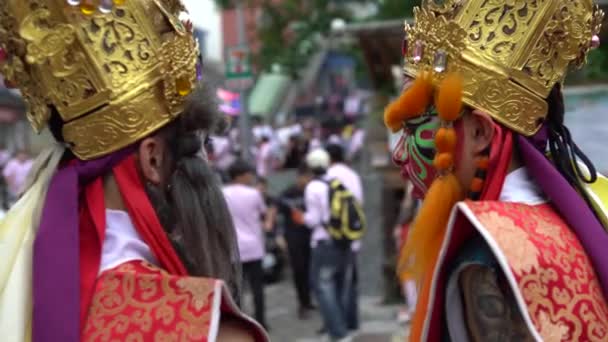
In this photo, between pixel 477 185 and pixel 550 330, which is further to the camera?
pixel 477 185

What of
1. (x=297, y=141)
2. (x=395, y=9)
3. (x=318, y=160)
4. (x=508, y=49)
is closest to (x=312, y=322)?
(x=318, y=160)

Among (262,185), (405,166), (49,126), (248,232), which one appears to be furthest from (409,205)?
(49,126)

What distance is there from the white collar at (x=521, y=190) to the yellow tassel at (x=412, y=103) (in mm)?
313

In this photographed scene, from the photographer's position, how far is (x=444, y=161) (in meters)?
2.43

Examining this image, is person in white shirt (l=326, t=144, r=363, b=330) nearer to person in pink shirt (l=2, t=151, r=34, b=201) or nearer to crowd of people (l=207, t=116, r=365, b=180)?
person in pink shirt (l=2, t=151, r=34, b=201)

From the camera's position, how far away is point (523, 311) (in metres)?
2.18

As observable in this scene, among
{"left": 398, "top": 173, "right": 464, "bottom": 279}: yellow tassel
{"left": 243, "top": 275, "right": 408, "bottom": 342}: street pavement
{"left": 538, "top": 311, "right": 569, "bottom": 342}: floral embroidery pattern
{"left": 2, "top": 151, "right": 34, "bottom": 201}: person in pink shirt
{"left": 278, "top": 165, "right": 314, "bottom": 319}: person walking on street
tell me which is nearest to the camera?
{"left": 538, "top": 311, "right": 569, "bottom": 342}: floral embroidery pattern

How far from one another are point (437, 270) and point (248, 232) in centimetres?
535

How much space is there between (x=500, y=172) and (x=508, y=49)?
33cm

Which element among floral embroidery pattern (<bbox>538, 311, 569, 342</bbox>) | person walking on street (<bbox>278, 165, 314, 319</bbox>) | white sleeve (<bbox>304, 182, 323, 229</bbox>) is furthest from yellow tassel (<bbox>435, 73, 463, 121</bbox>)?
person walking on street (<bbox>278, 165, 314, 319</bbox>)

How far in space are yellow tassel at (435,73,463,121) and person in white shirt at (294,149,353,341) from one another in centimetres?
514

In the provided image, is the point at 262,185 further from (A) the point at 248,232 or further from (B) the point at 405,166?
(B) the point at 405,166

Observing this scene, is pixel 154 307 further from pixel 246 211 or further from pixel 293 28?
pixel 293 28

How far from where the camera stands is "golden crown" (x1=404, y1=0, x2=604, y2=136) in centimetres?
242
